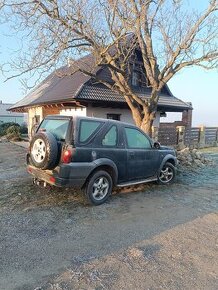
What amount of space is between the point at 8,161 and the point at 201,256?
9.76 metres

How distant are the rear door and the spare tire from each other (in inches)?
75.8

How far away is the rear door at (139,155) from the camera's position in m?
6.66

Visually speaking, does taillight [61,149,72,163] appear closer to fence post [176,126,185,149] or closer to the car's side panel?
the car's side panel

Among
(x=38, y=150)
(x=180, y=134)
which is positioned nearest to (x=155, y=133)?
(x=180, y=134)

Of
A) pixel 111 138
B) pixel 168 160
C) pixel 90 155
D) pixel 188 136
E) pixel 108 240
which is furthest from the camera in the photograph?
pixel 188 136

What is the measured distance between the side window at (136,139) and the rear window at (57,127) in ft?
5.56

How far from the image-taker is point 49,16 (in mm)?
8594

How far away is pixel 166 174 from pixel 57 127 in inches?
143

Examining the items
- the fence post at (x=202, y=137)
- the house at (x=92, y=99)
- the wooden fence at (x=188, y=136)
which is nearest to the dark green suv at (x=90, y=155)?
the house at (x=92, y=99)

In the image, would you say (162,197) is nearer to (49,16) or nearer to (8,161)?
(49,16)

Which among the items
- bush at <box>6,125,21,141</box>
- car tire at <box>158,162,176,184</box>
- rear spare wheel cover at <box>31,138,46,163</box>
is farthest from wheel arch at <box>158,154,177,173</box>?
bush at <box>6,125,21,141</box>

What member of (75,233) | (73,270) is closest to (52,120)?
(75,233)

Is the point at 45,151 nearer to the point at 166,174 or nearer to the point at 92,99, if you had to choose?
the point at 166,174

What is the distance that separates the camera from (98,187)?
5.93 meters
